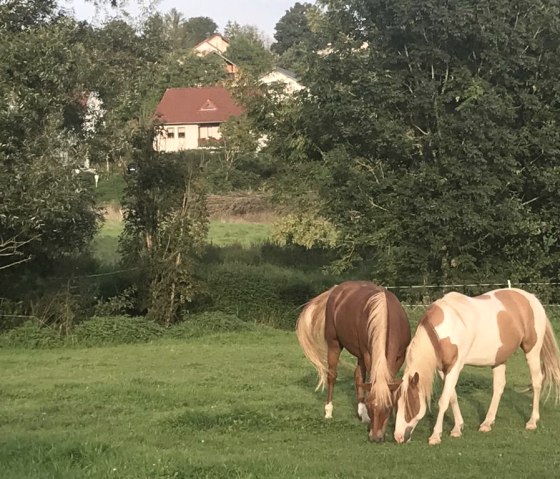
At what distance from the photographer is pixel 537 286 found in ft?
64.4

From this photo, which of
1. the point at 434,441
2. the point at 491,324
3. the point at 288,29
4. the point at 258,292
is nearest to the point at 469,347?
the point at 491,324

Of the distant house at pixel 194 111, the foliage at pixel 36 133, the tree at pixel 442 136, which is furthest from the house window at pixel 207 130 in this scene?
the foliage at pixel 36 133

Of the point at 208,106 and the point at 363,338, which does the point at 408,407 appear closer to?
the point at 363,338

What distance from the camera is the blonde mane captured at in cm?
755

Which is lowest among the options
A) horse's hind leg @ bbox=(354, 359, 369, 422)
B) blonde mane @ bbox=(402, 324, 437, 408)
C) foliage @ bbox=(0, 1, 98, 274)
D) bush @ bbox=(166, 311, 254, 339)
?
bush @ bbox=(166, 311, 254, 339)

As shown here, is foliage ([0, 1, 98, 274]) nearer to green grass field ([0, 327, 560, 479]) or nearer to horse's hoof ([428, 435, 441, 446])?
green grass field ([0, 327, 560, 479])

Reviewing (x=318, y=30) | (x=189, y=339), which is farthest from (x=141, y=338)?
(x=318, y=30)

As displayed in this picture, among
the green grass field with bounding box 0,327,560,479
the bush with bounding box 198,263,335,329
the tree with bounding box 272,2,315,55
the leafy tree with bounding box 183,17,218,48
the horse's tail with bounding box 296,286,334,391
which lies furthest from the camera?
the leafy tree with bounding box 183,17,218,48

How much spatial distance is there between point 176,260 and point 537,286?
9.25 m

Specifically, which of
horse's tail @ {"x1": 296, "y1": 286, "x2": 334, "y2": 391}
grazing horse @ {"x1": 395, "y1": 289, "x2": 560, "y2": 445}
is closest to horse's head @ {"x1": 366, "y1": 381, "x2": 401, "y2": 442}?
grazing horse @ {"x1": 395, "y1": 289, "x2": 560, "y2": 445}

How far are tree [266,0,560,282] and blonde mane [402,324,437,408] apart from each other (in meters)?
10.9

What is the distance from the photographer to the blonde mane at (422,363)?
755 centimetres

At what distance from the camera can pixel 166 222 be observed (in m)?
17.7

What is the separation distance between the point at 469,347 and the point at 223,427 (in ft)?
9.15
